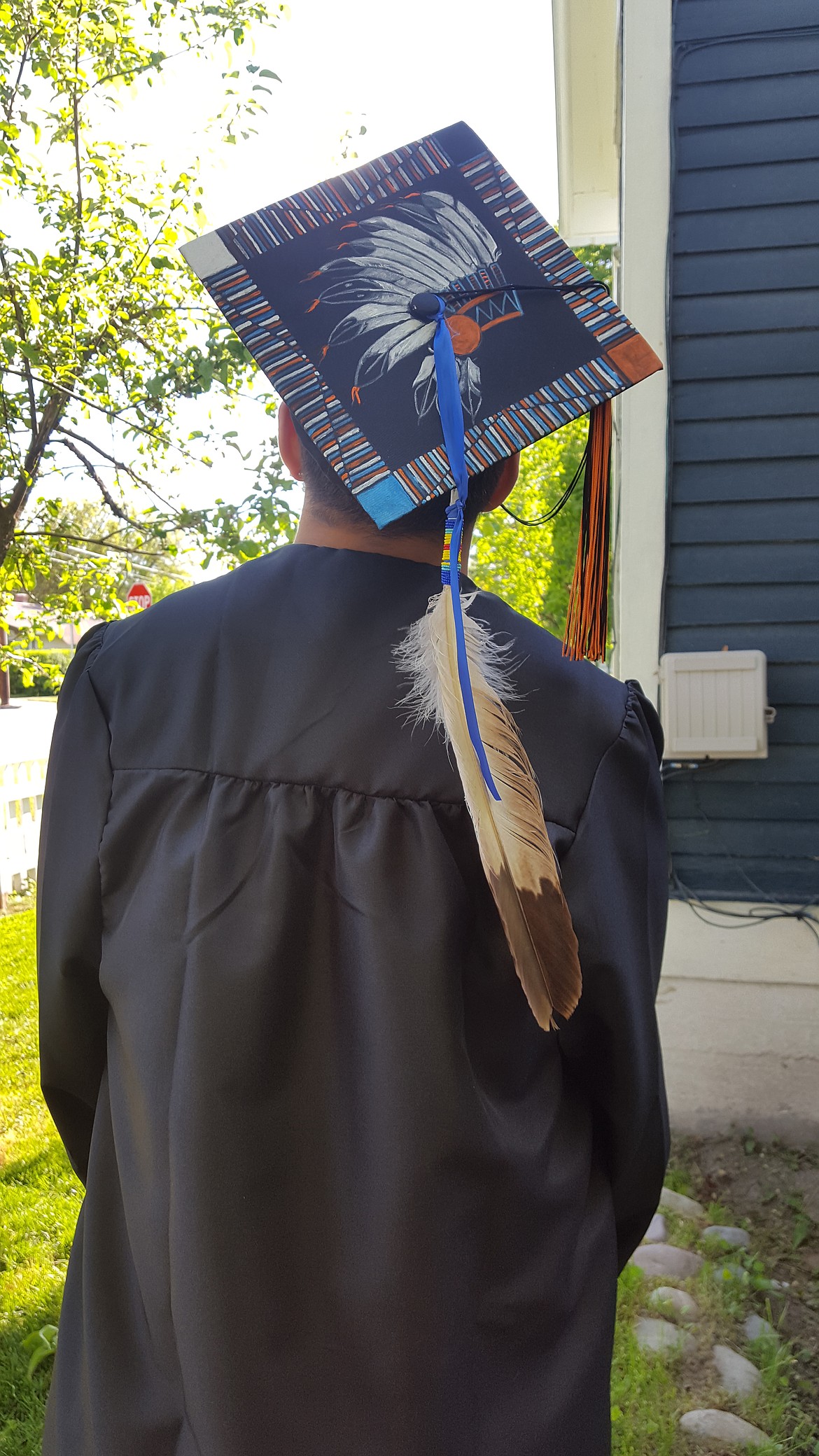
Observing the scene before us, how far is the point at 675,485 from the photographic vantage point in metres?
3.09

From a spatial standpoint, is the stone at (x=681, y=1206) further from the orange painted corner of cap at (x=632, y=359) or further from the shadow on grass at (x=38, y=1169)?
the orange painted corner of cap at (x=632, y=359)

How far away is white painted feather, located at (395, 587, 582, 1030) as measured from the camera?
36.9 inches

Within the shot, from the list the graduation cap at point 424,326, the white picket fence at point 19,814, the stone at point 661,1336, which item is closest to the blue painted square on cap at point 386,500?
the graduation cap at point 424,326

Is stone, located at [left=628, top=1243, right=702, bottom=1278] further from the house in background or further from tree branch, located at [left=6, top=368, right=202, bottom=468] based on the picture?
tree branch, located at [left=6, top=368, right=202, bottom=468]

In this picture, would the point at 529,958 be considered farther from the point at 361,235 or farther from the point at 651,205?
the point at 651,205

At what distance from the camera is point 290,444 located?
3.89ft

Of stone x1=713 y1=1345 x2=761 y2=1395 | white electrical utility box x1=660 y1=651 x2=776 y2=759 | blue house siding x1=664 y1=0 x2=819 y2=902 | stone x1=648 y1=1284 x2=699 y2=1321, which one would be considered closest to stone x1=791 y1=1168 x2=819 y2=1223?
stone x1=648 y1=1284 x2=699 y2=1321

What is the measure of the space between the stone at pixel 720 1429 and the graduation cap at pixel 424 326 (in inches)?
72.6

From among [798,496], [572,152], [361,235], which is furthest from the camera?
[572,152]

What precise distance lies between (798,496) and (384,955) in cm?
251

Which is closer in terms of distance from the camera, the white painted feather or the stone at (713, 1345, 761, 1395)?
the white painted feather

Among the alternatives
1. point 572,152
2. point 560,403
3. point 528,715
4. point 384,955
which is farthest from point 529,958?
point 572,152

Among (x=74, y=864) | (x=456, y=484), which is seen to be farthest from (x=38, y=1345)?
(x=456, y=484)

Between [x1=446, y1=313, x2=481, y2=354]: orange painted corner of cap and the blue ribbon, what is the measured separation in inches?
0.6
